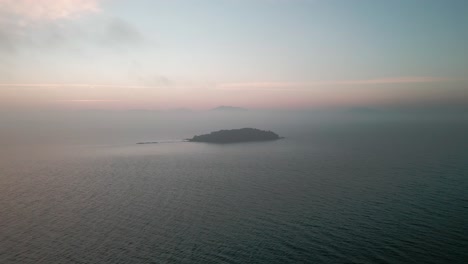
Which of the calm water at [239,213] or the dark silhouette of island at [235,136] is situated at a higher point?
the dark silhouette of island at [235,136]

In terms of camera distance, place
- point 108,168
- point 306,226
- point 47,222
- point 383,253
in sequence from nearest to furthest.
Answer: point 383,253
point 306,226
point 47,222
point 108,168

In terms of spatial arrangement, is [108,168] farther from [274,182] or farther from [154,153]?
[274,182]

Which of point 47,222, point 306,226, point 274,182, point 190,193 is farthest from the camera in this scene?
point 274,182

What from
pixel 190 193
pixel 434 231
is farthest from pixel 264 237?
pixel 190 193

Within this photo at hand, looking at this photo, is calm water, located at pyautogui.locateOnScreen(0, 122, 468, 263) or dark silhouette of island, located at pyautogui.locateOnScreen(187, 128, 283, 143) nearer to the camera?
calm water, located at pyautogui.locateOnScreen(0, 122, 468, 263)

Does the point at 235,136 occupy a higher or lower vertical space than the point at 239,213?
higher

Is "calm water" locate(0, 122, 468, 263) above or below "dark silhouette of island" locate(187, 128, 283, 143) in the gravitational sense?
below

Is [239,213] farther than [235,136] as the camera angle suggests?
No

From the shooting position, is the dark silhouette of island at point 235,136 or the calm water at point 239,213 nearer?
the calm water at point 239,213
